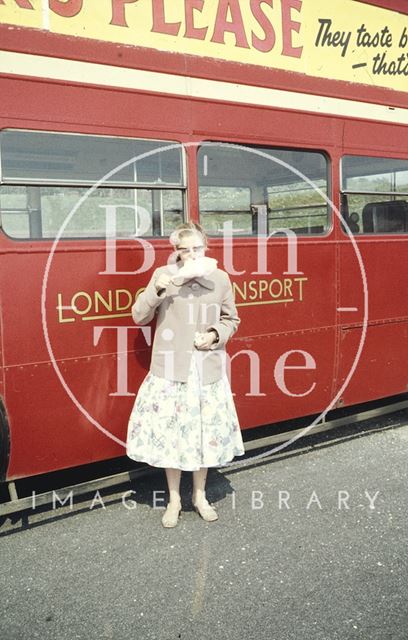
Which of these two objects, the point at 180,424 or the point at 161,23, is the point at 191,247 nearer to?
the point at 180,424

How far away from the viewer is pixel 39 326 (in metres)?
3.44

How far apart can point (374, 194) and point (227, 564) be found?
3003 mm

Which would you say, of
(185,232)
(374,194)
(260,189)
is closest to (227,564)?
(185,232)

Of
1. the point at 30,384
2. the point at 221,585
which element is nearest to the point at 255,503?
the point at 221,585

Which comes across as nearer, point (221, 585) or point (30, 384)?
point (221, 585)

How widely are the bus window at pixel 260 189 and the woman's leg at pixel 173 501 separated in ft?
5.13

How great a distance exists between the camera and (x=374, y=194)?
482 cm

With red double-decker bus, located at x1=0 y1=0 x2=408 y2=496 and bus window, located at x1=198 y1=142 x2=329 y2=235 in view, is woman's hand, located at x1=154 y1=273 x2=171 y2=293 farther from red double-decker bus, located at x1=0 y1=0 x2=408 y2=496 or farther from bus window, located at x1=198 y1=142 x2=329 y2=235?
bus window, located at x1=198 y1=142 x2=329 y2=235

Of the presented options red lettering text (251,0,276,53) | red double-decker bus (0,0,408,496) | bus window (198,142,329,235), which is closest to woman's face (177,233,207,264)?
red double-decker bus (0,0,408,496)

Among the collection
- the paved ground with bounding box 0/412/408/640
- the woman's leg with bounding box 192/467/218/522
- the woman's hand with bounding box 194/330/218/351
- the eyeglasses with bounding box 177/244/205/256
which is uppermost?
the eyeglasses with bounding box 177/244/205/256

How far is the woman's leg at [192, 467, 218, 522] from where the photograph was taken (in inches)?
149

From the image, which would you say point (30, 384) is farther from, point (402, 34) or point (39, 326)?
point (402, 34)

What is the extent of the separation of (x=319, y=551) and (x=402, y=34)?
398 cm

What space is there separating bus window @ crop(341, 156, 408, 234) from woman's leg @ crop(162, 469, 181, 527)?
2.32 metres
